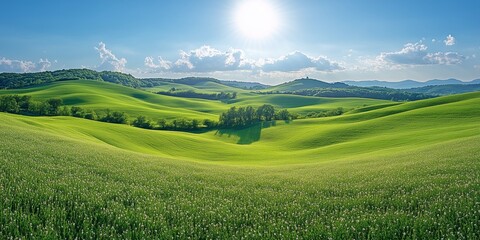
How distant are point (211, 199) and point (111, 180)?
5304 mm

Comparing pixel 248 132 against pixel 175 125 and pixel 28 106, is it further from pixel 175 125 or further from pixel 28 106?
pixel 28 106

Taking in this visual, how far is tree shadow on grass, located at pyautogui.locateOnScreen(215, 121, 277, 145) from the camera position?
89694 millimetres

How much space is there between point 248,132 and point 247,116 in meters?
17.0

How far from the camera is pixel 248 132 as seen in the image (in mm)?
100000

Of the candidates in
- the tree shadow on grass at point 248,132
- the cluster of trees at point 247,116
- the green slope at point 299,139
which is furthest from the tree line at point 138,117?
the green slope at point 299,139

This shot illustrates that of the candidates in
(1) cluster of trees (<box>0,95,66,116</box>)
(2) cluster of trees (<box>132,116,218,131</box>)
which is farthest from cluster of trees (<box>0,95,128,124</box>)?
(2) cluster of trees (<box>132,116,218,131</box>)

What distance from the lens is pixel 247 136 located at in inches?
3718

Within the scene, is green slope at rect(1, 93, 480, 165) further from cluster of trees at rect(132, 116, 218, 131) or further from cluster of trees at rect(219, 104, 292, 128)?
cluster of trees at rect(132, 116, 218, 131)

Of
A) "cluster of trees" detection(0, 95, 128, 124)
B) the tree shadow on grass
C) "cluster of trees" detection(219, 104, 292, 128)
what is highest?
"cluster of trees" detection(0, 95, 128, 124)

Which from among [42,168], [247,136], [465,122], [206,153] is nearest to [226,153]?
[206,153]

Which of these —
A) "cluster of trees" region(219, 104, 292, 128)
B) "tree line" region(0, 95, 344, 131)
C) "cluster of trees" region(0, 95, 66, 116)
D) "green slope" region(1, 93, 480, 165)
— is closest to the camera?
"green slope" region(1, 93, 480, 165)

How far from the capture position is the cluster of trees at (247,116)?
112750 mm

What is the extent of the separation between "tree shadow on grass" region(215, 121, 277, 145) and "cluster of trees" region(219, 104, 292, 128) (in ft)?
18.0

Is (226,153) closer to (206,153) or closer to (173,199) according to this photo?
(206,153)
